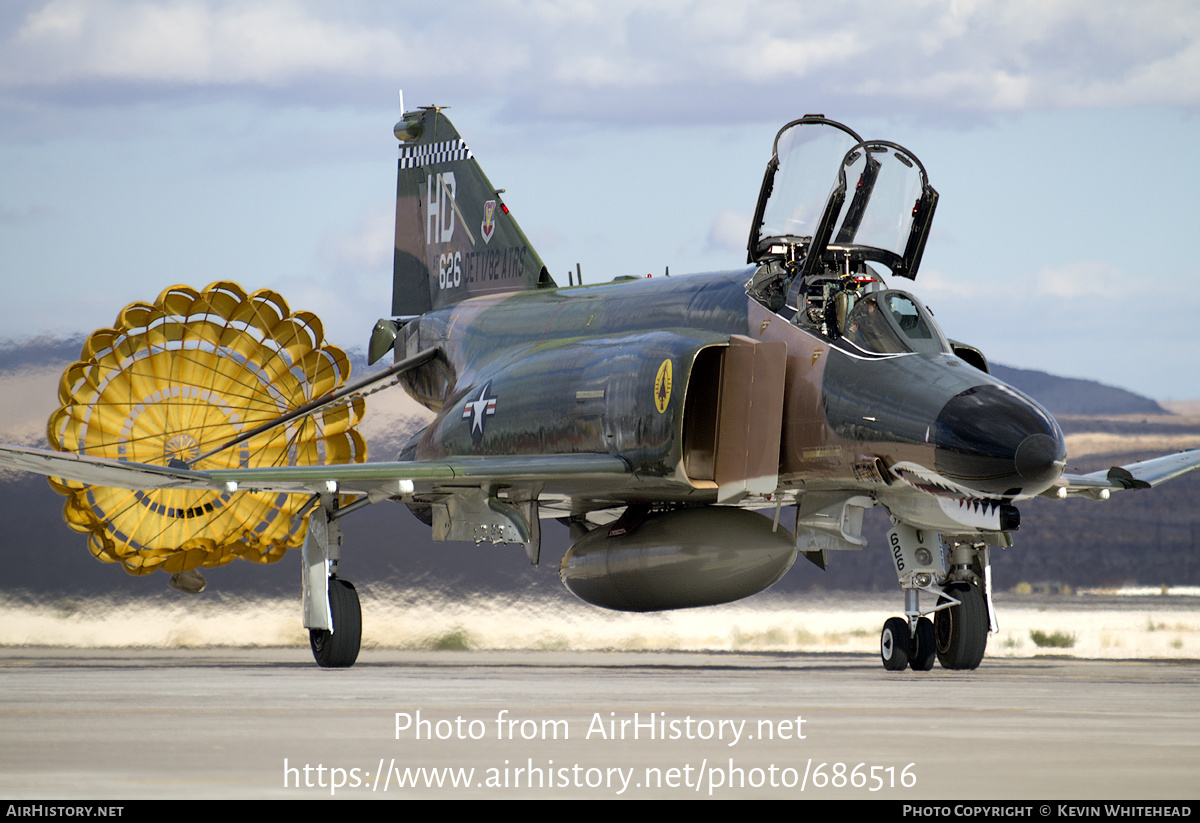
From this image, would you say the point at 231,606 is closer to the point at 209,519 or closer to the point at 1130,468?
the point at 209,519

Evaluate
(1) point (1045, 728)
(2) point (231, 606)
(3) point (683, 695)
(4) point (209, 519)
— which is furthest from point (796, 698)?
(2) point (231, 606)

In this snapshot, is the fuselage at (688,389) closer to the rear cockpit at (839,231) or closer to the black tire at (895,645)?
the rear cockpit at (839,231)

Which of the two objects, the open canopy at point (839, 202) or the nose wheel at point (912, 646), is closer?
the open canopy at point (839, 202)

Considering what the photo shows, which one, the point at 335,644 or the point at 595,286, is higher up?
the point at 595,286

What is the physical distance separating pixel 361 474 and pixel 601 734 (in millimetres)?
5253

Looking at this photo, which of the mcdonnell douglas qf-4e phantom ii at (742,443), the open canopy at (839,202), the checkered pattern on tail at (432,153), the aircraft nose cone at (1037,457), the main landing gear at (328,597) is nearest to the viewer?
the aircraft nose cone at (1037,457)

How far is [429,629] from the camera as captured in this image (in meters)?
17.8

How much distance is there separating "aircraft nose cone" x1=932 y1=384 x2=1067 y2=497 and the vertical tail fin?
6998mm

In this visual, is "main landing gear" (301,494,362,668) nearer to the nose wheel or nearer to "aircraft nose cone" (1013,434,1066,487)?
the nose wheel

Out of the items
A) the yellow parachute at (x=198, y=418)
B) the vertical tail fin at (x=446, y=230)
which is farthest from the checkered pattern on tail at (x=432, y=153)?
the yellow parachute at (x=198, y=418)

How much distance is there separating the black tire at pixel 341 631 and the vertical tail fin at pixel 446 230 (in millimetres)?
Result: 4332

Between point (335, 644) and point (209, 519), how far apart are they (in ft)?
7.60

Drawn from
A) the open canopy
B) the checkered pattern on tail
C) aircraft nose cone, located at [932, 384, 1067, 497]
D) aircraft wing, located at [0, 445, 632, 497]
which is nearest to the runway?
aircraft nose cone, located at [932, 384, 1067, 497]

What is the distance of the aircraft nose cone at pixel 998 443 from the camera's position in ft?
35.0
